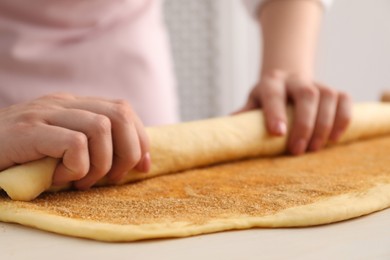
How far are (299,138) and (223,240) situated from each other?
1.44 feet

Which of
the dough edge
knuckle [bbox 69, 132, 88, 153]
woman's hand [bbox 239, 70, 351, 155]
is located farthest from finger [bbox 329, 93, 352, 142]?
knuckle [bbox 69, 132, 88, 153]

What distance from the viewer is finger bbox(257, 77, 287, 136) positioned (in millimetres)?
920

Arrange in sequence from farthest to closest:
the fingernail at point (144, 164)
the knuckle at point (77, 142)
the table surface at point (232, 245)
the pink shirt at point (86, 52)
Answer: the pink shirt at point (86, 52) → the fingernail at point (144, 164) → the knuckle at point (77, 142) → the table surface at point (232, 245)

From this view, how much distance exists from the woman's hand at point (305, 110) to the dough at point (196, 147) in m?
0.02

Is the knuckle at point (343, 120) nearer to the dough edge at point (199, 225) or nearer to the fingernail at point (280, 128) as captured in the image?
the fingernail at point (280, 128)

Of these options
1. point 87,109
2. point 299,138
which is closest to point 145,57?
point 299,138

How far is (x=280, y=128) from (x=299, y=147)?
0.04m

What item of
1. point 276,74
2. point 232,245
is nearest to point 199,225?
point 232,245

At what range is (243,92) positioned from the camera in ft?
9.72

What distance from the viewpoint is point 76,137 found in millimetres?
621

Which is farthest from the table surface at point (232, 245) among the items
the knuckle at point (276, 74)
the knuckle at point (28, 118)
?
the knuckle at point (276, 74)

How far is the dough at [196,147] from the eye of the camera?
63 cm

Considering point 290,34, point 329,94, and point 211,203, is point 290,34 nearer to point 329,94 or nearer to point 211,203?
point 329,94

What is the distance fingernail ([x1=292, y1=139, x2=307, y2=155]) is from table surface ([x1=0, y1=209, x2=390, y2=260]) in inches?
14.3
